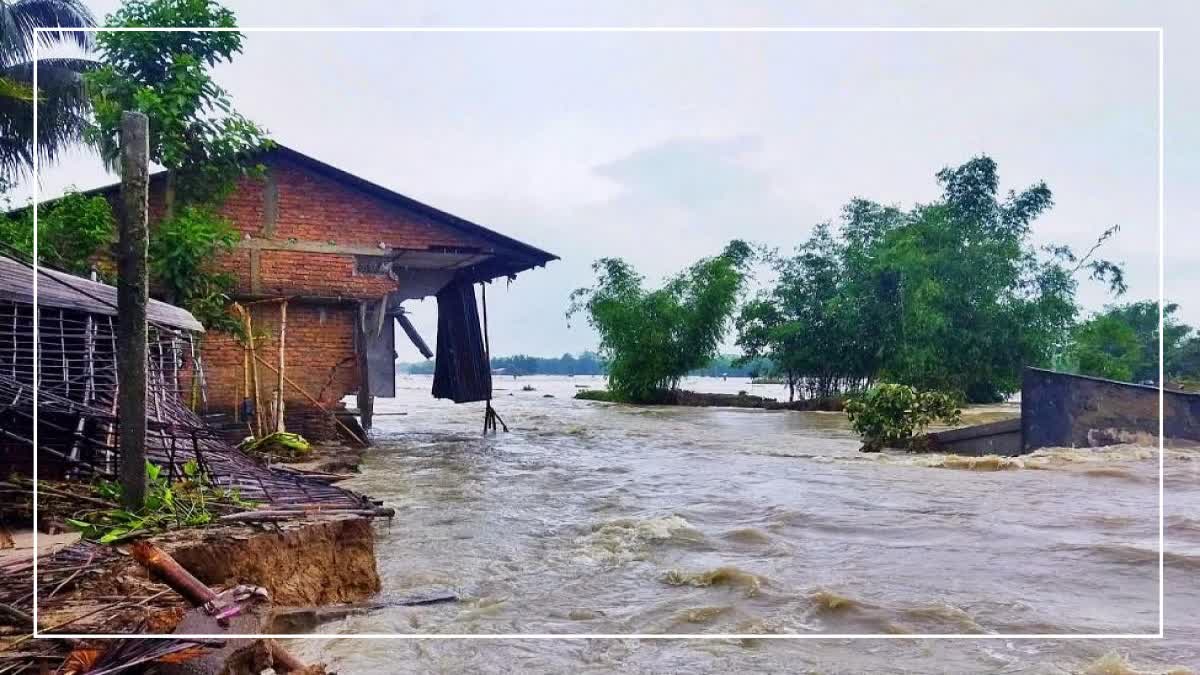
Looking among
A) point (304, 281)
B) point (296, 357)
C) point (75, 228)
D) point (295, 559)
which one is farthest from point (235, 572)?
point (304, 281)

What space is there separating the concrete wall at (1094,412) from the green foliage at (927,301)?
49 cm

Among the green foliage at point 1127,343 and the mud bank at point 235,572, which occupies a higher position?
the green foliage at point 1127,343

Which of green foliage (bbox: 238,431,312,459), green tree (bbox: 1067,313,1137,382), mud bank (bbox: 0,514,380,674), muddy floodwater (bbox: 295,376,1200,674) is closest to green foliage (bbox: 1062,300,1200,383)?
green tree (bbox: 1067,313,1137,382)

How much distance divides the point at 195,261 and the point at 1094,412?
1042 centimetres

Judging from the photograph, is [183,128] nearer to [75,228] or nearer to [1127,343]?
[75,228]

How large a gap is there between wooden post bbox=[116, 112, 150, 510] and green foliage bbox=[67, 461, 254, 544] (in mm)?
84

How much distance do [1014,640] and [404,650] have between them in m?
2.69

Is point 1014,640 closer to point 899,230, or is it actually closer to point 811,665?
point 811,665

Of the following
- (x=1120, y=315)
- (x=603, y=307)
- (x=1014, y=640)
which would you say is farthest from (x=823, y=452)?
(x=1014, y=640)

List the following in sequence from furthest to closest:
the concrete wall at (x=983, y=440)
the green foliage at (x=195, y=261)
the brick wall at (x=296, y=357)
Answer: the concrete wall at (x=983, y=440) → the brick wall at (x=296, y=357) → the green foliage at (x=195, y=261)

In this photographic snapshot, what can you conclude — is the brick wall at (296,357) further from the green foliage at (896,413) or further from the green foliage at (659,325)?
the green foliage at (896,413)

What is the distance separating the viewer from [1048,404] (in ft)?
31.8

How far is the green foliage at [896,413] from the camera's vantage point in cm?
1098

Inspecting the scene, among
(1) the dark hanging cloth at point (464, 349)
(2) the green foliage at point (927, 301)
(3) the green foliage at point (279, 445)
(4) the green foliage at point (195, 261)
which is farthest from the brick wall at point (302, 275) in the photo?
(2) the green foliage at point (927, 301)
